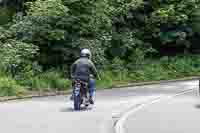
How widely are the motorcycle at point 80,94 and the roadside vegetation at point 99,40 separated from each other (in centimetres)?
497

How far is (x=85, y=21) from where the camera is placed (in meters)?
28.6

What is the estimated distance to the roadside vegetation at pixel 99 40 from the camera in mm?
25469

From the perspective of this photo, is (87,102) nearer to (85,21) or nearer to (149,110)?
(149,110)

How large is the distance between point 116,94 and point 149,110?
5.65 meters

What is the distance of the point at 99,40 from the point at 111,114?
12.8 metres

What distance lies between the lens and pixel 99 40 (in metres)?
29.3

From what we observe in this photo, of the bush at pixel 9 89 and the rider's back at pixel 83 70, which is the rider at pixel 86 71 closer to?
the rider's back at pixel 83 70

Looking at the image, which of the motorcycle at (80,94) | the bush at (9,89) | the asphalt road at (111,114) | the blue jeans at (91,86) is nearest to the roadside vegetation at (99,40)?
the bush at (9,89)

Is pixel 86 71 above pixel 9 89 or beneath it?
above

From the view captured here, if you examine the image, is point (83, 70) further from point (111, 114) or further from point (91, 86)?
point (111, 114)

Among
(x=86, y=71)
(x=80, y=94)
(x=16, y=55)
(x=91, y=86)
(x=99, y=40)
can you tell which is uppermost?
(x=99, y=40)

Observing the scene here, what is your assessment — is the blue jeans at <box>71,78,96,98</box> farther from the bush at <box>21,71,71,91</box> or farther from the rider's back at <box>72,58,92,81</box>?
the bush at <box>21,71,71,91</box>

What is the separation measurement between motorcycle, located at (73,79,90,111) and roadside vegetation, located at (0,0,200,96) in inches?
196

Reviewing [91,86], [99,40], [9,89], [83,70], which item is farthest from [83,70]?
[99,40]
